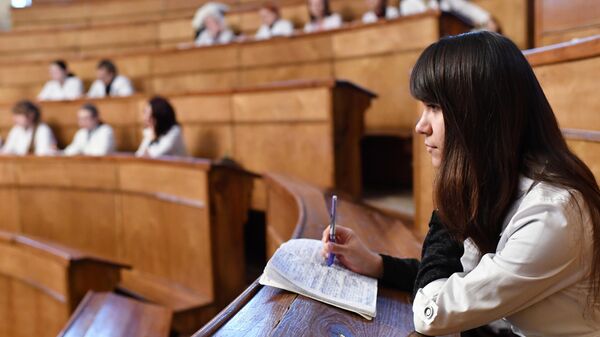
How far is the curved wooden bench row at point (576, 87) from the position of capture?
73cm

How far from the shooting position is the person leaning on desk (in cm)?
43

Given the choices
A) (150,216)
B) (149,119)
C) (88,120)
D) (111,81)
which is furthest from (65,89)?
(150,216)

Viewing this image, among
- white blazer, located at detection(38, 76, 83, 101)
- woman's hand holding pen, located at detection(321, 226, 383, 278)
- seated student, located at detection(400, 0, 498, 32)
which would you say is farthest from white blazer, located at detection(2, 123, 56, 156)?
woman's hand holding pen, located at detection(321, 226, 383, 278)

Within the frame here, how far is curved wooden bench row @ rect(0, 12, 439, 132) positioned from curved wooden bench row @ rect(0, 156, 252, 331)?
445mm

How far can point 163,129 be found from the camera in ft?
6.18

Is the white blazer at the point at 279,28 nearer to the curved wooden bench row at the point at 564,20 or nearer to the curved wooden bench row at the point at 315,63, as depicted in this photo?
the curved wooden bench row at the point at 315,63

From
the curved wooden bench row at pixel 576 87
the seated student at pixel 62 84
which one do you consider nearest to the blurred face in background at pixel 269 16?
the seated student at pixel 62 84

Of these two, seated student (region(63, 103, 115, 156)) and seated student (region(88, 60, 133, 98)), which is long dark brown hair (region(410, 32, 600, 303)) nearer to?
seated student (region(63, 103, 115, 156))

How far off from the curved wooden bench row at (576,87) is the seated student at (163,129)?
127cm

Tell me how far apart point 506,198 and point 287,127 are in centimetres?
120

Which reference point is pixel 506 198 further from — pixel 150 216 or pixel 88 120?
pixel 88 120

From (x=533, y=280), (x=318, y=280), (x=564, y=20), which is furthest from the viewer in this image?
(x=564, y=20)

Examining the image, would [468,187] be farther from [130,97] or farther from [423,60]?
[130,97]

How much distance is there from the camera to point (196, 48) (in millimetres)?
2541
